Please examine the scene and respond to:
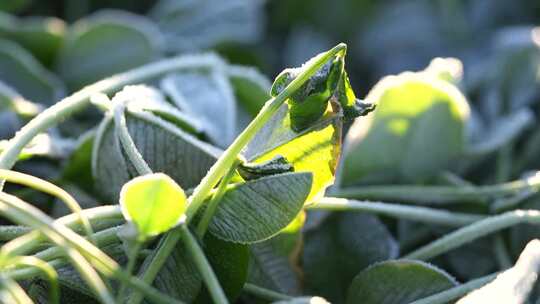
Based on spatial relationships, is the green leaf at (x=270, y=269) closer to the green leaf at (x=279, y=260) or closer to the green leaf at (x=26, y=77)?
the green leaf at (x=279, y=260)

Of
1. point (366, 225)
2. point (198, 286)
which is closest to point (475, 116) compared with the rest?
point (366, 225)

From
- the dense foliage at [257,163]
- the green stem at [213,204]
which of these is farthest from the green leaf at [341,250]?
the green stem at [213,204]

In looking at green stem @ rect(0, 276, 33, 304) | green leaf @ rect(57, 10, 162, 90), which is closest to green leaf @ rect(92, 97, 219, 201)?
green stem @ rect(0, 276, 33, 304)

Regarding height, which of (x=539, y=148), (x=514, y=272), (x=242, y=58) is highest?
(x=242, y=58)

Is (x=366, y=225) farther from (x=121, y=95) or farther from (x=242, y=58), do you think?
(x=242, y=58)

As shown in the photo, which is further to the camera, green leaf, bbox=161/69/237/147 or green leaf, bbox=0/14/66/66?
green leaf, bbox=0/14/66/66

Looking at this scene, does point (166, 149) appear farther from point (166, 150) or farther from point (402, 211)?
point (402, 211)

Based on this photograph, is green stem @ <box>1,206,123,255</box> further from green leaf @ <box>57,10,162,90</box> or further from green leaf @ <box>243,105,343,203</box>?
green leaf @ <box>57,10,162,90</box>
